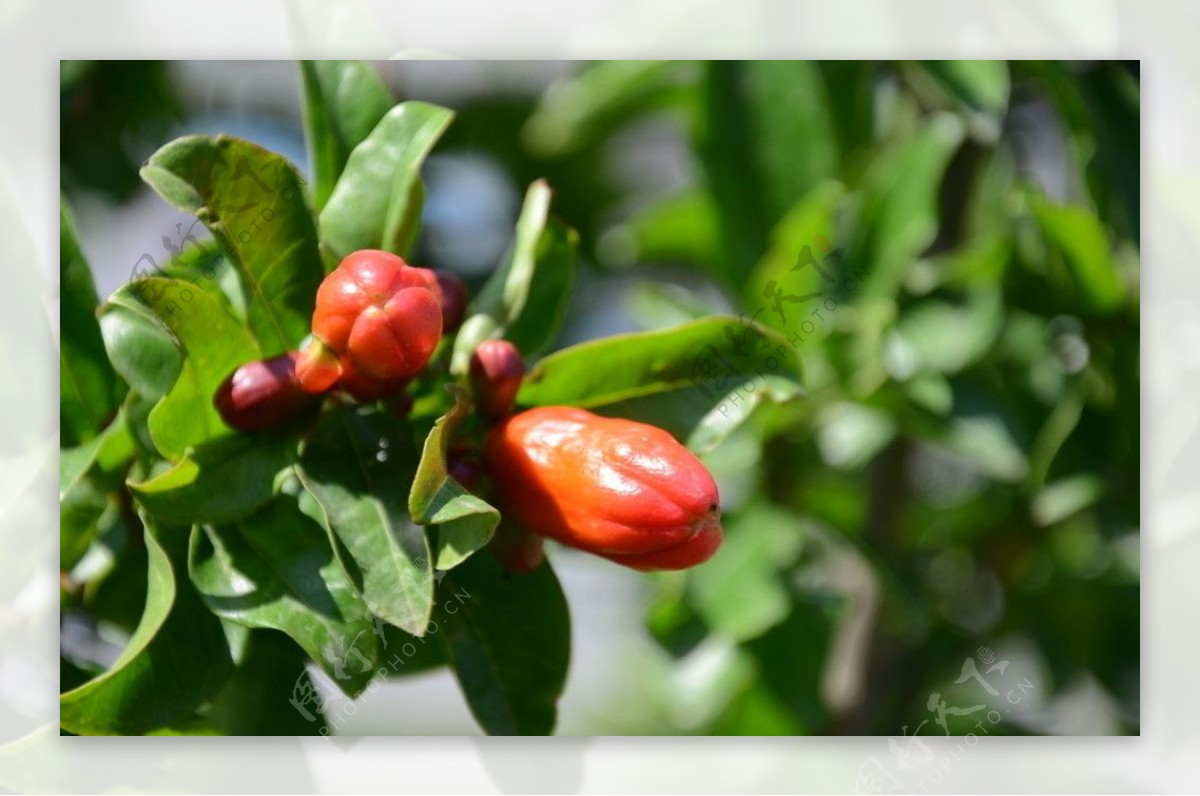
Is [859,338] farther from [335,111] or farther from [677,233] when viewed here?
[335,111]

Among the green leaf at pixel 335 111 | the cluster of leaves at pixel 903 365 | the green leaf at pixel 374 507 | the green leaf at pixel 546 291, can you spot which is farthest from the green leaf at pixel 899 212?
the green leaf at pixel 374 507

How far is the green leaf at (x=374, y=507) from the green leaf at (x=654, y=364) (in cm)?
15

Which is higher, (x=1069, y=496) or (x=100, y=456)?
(x=100, y=456)

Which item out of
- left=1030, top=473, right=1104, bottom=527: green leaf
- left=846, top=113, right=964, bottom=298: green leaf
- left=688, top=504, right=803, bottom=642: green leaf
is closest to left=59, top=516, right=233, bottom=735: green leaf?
left=688, top=504, right=803, bottom=642: green leaf

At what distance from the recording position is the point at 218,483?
1105mm

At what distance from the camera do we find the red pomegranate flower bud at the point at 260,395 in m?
1.09

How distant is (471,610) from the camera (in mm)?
1205

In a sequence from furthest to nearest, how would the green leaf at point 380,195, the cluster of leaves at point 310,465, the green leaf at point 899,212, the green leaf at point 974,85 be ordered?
the green leaf at point 899,212
the green leaf at point 974,85
the green leaf at point 380,195
the cluster of leaves at point 310,465

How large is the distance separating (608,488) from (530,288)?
1.03 ft

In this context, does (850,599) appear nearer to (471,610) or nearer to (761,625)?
(761,625)

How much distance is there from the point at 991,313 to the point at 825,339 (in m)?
0.21

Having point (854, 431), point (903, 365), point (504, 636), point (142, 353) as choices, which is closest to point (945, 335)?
point (903, 365)

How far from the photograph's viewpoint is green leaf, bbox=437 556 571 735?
3.92ft

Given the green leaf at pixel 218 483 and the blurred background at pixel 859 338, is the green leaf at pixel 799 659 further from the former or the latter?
the green leaf at pixel 218 483
